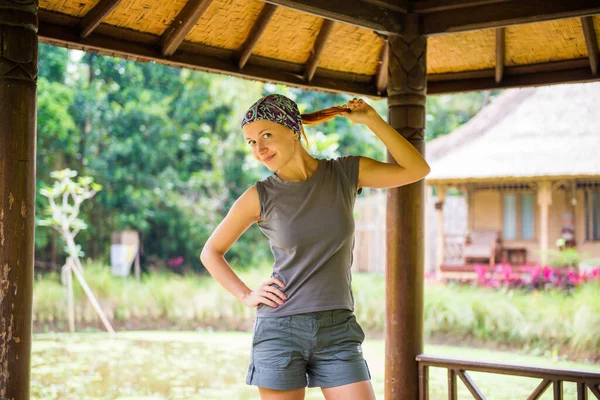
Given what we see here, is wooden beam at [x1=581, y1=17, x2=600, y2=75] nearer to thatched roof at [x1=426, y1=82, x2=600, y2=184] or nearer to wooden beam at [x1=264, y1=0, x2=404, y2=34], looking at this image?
wooden beam at [x1=264, y1=0, x2=404, y2=34]

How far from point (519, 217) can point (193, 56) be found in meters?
10.9

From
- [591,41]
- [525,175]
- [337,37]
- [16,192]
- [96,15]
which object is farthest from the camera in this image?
[525,175]

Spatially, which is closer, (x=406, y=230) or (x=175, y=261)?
(x=406, y=230)

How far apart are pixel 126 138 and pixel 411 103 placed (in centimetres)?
1113

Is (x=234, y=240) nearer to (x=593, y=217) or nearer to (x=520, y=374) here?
(x=520, y=374)

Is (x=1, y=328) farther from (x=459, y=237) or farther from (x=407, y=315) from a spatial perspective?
(x=459, y=237)

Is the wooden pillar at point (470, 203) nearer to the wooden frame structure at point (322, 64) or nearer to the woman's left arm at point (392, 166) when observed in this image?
the wooden frame structure at point (322, 64)

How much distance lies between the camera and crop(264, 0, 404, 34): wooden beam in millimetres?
3313

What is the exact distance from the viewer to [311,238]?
2.11 metres

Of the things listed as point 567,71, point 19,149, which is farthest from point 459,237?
point 19,149

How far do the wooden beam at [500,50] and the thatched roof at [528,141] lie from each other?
7.73 meters

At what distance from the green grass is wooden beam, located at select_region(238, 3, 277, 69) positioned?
11.0 ft

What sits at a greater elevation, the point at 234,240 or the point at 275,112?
the point at 275,112

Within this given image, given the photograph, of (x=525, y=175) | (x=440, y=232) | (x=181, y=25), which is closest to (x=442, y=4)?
(x=181, y=25)
